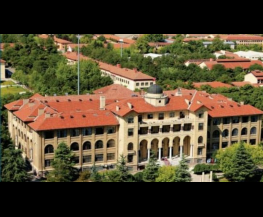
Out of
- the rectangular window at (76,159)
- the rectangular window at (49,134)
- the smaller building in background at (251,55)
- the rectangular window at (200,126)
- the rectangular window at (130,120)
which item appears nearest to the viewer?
the rectangular window at (49,134)

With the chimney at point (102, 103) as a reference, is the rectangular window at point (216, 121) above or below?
below

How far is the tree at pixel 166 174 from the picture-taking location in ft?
63.0

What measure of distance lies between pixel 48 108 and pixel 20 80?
19066 millimetres

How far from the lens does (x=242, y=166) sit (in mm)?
20219

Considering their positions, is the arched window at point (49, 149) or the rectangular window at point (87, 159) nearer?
the arched window at point (49, 149)

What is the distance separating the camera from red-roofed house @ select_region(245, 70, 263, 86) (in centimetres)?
4242

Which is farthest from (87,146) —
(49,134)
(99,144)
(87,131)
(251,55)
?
(251,55)

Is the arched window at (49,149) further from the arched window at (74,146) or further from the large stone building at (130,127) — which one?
the arched window at (74,146)

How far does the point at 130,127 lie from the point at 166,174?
3506 mm

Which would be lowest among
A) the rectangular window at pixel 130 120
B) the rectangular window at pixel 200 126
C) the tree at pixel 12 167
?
the tree at pixel 12 167

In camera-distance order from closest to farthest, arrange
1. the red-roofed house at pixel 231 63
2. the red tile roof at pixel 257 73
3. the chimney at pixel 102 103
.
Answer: the chimney at pixel 102 103 → the red tile roof at pixel 257 73 → the red-roofed house at pixel 231 63

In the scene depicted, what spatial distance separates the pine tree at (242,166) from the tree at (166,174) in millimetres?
2680

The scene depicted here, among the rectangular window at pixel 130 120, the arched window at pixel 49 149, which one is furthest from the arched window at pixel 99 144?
the arched window at pixel 49 149
